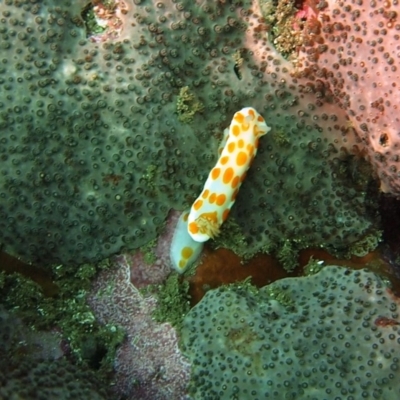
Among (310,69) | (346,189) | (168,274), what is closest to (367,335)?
(346,189)

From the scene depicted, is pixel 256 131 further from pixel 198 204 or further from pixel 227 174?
pixel 198 204

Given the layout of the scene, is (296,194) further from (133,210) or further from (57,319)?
(57,319)

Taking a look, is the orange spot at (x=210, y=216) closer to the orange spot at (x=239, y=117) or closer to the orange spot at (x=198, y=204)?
the orange spot at (x=198, y=204)

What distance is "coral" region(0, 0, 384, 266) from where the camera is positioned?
4.53 meters

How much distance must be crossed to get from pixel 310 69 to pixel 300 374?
9.82ft

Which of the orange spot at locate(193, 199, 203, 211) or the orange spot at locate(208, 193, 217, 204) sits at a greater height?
the orange spot at locate(208, 193, 217, 204)

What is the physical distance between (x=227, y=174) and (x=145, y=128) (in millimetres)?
936

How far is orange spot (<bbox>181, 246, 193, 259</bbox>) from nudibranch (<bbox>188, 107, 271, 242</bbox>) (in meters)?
0.19

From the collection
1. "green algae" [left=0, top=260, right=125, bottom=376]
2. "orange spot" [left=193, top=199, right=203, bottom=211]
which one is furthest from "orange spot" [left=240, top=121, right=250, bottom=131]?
"green algae" [left=0, top=260, right=125, bottom=376]

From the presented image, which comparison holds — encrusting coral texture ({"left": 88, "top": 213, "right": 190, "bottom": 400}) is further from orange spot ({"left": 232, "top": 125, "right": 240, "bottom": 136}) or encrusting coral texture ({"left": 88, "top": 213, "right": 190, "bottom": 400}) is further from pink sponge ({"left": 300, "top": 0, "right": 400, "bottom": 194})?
pink sponge ({"left": 300, "top": 0, "right": 400, "bottom": 194})

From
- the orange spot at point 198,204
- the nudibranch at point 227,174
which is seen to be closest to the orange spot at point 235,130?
the nudibranch at point 227,174

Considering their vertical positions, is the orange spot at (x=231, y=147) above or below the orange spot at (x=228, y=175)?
above

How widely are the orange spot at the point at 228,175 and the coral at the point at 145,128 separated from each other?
28 cm

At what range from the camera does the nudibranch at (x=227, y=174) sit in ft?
15.4
